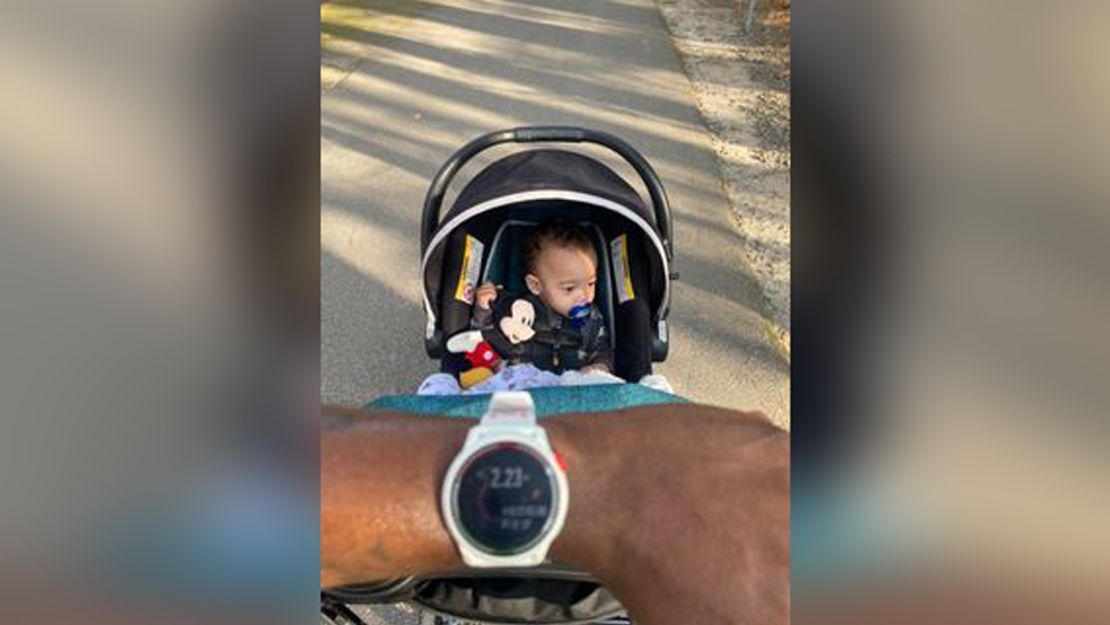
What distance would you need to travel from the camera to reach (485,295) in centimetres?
114

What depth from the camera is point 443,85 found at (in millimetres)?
1012

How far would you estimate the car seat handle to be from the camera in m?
1.03

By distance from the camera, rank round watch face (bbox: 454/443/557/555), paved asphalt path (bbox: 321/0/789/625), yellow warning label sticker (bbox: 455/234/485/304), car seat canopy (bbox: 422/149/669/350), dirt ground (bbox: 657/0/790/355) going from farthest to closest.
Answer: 1. yellow warning label sticker (bbox: 455/234/485/304)
2. car seat canopy (bbox: 422/149/669/350)
3. paved asphalt path (bbox: 321/0/789/625)
4. dirt ground (bbox: 657/0/790/355)
5. round watch face (bbox: 454/443/557/555)

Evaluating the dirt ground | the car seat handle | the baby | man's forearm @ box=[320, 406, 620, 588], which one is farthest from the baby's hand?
man's forearm @ box=[320, 406, 620, 588]

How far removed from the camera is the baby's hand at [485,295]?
3.71ft

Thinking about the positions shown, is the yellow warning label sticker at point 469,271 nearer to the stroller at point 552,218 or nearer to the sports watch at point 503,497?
the stroller at point 552,218

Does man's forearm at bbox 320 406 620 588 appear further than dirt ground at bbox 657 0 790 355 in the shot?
No

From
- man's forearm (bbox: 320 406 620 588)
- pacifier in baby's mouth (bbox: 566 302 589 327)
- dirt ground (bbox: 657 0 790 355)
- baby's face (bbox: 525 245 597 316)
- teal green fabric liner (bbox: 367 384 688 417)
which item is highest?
dirt ground (bbox: 657 0 790 355)

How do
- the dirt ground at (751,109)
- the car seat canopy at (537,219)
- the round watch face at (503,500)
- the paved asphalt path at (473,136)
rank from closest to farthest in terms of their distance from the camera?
1. the round watch face at (503,500)
2. the dirt ground at (751,109)
3. the paved asphalt path at (473,136)
4. the car seat canopy at (537,219)

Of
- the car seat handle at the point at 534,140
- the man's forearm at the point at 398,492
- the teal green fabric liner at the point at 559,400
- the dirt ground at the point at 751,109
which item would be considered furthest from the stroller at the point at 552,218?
the man's forearm at the point at 398,492

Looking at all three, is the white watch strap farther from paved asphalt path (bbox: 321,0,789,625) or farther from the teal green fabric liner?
paved asphalt path (bbox: 321,0,789,625)

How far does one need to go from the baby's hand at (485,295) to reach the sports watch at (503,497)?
0.78 meters

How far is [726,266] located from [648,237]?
0.20 meters
